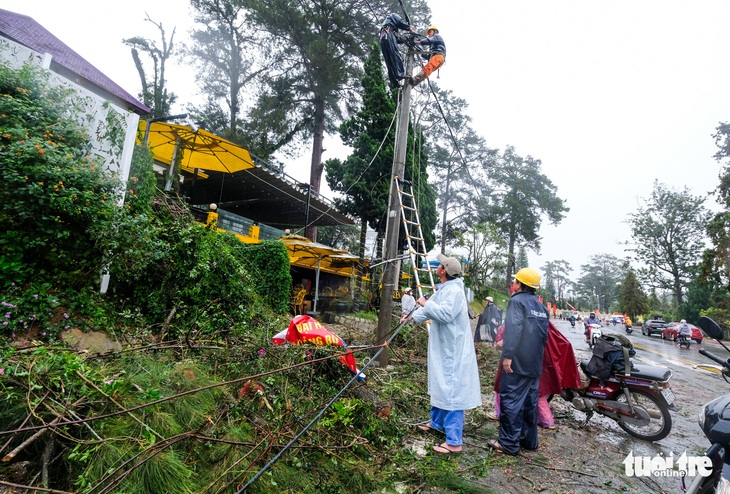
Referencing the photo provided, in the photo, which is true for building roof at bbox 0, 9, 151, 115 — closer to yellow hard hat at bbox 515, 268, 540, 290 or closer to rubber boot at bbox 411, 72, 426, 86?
rubber boot at bbox 411, 72, 426, 86

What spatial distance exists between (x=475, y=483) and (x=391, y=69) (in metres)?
5.93

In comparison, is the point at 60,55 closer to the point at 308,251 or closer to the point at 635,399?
the point at 308,251

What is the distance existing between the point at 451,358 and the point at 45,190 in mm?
4673

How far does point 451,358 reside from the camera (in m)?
3.50

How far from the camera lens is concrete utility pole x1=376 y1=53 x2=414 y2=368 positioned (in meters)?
5.93

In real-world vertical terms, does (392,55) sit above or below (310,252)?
above

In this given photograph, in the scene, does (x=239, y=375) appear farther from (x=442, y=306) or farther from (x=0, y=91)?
(x=0, y=91)

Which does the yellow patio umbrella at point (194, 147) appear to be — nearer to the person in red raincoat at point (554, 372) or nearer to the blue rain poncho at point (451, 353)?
the blue rain poncho at point (451, 353)

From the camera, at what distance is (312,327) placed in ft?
13.4

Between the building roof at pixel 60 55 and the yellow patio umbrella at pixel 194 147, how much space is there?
96 centimetres

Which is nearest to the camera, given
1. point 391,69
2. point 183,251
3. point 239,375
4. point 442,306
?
point 442,306

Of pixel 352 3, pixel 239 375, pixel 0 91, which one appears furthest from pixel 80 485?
pixel 352 3

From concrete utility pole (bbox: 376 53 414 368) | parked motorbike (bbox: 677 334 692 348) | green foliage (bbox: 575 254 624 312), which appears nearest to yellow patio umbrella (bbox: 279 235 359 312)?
concrete utility pole (bbox: 376 53 414 368)

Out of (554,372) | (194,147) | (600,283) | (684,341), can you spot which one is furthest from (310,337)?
(600,283)
